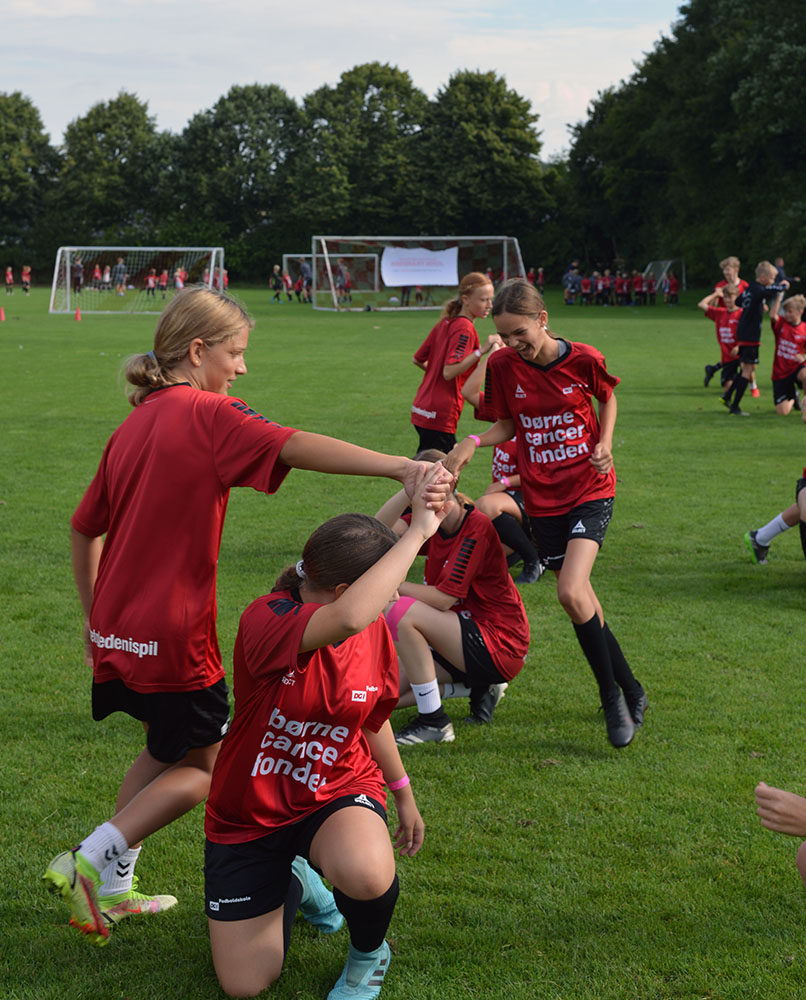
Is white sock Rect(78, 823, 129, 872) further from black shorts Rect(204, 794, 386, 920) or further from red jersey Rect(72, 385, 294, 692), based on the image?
red jersey Rect(72, 385, 294, 692)

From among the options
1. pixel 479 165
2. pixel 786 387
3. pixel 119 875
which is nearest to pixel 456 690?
pixel 119 875

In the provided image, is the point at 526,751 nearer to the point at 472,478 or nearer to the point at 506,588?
the point at 506,588

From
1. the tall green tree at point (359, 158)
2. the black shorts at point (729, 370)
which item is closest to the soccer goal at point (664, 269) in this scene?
the tall green tree at point (359, 158)

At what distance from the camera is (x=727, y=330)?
1619cm

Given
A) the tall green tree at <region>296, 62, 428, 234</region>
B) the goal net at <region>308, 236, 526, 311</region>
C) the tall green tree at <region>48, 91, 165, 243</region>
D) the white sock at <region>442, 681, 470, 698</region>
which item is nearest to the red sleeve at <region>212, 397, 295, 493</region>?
the white sock at <region>442, 681, 470, 698</region>

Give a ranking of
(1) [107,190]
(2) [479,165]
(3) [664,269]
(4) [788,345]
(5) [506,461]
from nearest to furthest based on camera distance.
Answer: (5) [506,461]
(4) [788,345]
(3) [664,269]
(2) [479,165]
(1) [107,190]

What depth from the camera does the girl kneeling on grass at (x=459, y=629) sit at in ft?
15.4

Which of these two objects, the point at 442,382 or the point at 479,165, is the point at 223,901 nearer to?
the point at 442,382

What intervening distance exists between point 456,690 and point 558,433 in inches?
54.0

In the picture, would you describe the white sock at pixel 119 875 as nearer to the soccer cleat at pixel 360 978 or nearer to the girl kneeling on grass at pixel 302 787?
the girl kneeling on grass at pixel 302 787

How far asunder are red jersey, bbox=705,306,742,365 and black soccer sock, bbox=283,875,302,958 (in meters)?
14.1

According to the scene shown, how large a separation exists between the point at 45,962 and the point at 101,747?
1.50 m

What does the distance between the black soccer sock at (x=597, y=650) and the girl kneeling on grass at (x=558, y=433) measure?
0.04 m

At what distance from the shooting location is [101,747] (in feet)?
15.0
